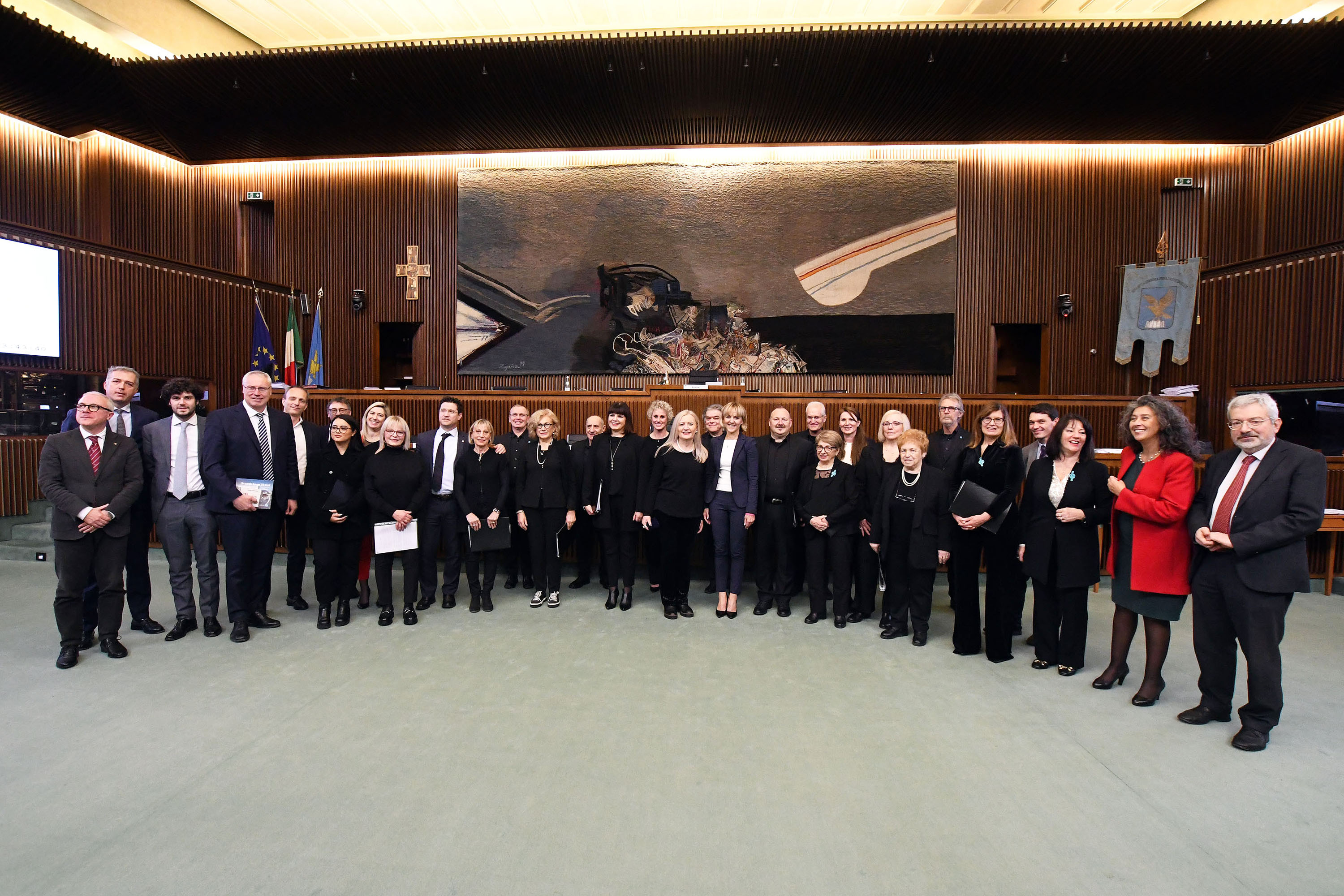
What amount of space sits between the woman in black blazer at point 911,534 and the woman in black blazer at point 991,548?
13 centimetres

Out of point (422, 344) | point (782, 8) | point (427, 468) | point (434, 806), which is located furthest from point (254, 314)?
point (434, 806)

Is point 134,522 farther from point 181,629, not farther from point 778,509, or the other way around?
point 778,509

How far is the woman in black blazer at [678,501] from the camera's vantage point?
463 centimetres

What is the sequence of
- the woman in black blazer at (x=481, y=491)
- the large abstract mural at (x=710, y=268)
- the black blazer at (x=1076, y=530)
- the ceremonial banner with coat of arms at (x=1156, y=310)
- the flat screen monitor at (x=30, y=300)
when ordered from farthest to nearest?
the large abstract mural at (x=710, y=268) < the ceremonial banner with coat of arms at (x=1156, y=310) < the flat screen monitor at (x=30, y=300) < the woman in black blazer at (x=481, y=491) < the black blazer at (x=1076, y=530)

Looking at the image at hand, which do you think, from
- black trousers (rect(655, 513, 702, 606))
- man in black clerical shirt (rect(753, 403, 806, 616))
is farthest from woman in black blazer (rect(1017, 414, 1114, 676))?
black trousers (rect(655, 513, 702, 606))

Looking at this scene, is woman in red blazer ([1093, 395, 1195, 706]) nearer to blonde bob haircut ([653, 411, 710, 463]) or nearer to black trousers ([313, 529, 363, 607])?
blonde bob haircut ([653, 411, 710, 463])

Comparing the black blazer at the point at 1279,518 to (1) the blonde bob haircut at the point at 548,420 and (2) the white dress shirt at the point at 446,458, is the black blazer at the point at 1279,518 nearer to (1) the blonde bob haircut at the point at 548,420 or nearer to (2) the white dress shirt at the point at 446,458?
(1) the blonde bob haircut at the point at 548,420

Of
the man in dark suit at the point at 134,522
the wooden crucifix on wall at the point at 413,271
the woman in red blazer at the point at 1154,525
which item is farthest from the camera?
the wooden crucifix on wall at the point at 413,271

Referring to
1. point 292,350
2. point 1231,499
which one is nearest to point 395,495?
point 1231,499

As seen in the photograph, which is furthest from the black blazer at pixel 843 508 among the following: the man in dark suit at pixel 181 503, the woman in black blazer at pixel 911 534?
the man in dark suit at pixel 181 503

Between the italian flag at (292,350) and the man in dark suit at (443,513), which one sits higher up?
the italian flag at (292,350)

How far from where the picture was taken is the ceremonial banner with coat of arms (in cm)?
802

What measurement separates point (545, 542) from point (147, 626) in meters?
2.56

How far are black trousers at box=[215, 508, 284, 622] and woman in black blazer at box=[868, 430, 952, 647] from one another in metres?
4.01
